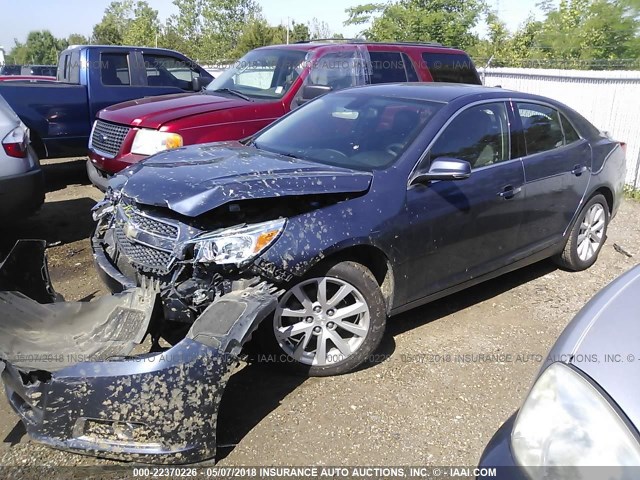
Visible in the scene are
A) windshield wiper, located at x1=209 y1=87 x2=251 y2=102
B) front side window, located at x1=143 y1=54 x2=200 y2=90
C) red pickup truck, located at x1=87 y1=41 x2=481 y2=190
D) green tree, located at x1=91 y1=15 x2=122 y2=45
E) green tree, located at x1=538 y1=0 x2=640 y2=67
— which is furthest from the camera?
green tree, located at x1=91 y1=15 x2=122 y2=45

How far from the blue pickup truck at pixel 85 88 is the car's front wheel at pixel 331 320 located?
5693 mm

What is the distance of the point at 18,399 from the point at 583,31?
2394 centimetres

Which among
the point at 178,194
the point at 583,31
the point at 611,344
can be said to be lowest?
the point at 611,344

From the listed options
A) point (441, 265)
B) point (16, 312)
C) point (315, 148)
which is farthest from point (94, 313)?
point (441, 265)

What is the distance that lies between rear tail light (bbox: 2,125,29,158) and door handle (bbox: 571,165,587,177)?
487 cm

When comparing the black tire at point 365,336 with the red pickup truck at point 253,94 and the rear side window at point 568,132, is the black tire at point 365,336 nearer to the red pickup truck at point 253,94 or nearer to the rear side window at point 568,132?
the rear side window at point 568,132

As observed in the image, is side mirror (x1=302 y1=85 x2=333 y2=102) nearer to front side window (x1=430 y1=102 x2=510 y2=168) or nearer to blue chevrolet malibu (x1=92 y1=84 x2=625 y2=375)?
blue chevrolet malibu (x1=92 y1=84 x2=625 y2=375)

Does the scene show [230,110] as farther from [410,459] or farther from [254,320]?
[410,459]

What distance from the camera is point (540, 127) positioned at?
475 cm

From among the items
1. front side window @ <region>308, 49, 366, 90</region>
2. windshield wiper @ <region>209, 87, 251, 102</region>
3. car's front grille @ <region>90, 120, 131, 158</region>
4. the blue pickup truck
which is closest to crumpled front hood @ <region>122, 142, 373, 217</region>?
car's front grille @ <region>90, 120, 131, 158</region>

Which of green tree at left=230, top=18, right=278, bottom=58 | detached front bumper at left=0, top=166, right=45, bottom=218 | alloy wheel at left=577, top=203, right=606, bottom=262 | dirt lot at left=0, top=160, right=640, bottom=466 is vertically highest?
green tree at left=230, top=18, right=278, bottom=58

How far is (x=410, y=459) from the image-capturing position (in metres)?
2.88

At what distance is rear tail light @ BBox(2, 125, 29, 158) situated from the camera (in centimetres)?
515

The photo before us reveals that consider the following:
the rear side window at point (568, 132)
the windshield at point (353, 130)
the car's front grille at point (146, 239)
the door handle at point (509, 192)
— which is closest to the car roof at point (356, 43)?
the windshield at point (353, 130)
